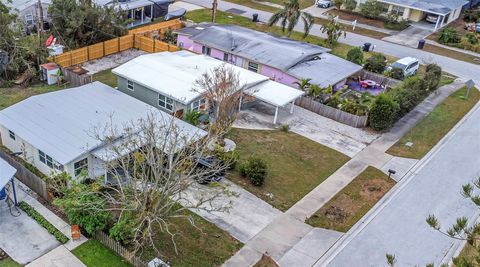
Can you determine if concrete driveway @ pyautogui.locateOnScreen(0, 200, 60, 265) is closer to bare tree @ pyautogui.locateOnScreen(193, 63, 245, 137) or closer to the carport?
bare tree @ pyautogui.locateOnScreen(193, 63, 245, 137)

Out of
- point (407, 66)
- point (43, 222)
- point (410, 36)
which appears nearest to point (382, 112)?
point (407, 66)

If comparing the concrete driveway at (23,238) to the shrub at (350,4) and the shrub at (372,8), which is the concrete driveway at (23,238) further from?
the shrub at (350,4)

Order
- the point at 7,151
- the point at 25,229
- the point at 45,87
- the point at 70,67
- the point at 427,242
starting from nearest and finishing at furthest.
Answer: the point at 25,229, the point at 427,242, the point at 7,151, the point at 45,87, the point at 70,67

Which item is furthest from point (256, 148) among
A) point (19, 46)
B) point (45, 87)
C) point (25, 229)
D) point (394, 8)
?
point (394, 8)

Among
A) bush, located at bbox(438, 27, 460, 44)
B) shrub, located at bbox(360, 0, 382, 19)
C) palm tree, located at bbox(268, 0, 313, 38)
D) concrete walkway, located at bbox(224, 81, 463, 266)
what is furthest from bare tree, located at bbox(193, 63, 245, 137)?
shrub, located at bbox(360, 0, 382, 19)

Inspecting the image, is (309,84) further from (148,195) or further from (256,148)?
(148,195)

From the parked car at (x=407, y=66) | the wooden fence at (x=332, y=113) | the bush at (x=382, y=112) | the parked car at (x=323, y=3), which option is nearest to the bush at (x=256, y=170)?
the wooden fence at (x=332, y=113)
